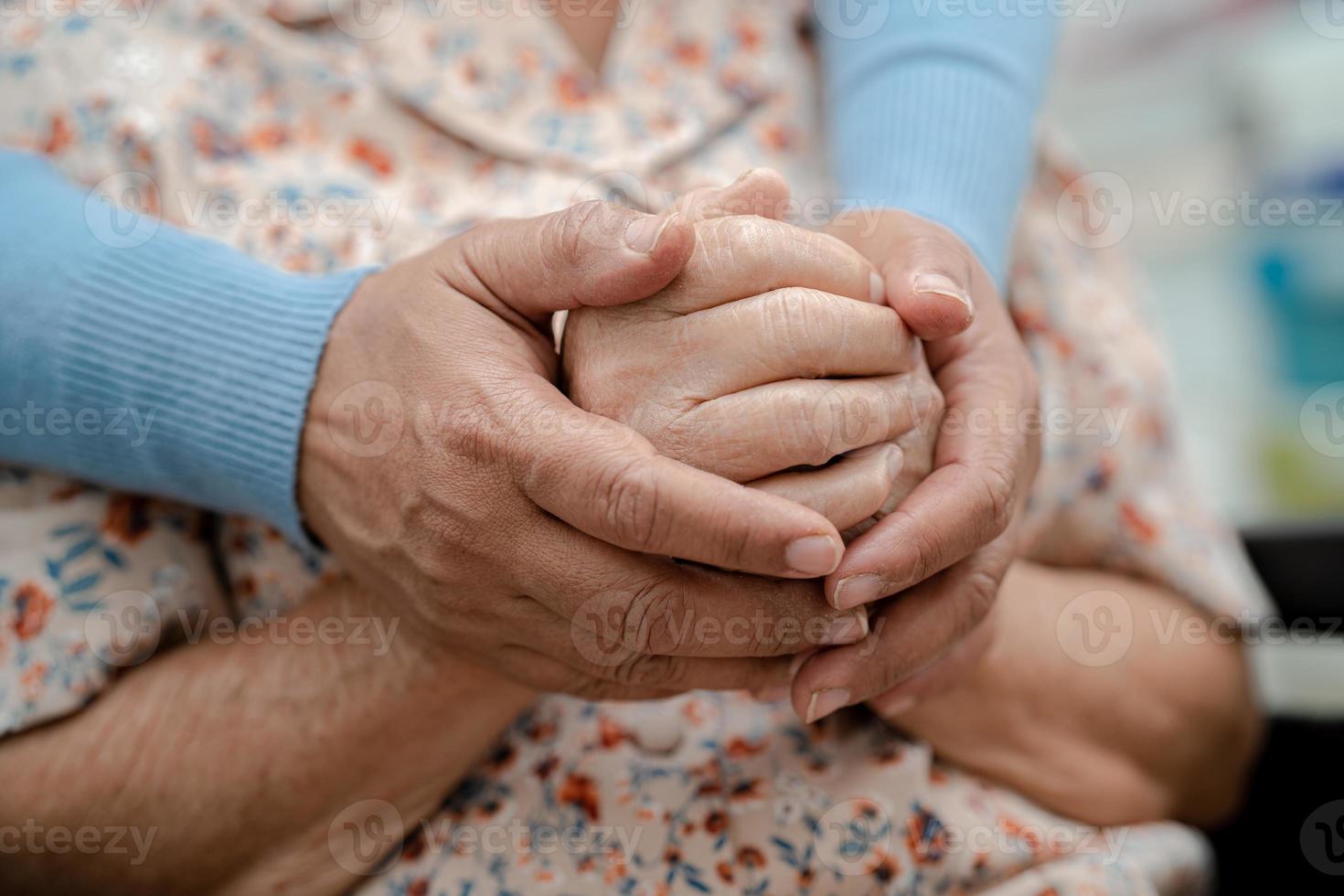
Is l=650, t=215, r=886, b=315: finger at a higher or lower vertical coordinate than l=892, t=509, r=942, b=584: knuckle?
higher

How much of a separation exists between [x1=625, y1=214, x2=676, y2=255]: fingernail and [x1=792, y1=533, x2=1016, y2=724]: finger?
274 millimetres

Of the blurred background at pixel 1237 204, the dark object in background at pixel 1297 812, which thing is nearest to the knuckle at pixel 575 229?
the dark object in background at pixel 1297 812

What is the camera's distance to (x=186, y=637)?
0.70 meters

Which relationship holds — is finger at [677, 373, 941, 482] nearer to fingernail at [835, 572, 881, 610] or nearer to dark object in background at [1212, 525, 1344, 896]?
fingernail at [835, 572, 881, 610]

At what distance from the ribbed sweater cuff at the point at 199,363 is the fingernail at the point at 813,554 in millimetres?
330

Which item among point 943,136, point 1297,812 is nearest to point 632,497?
point 943,136

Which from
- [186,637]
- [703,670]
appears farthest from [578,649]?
[186,637]

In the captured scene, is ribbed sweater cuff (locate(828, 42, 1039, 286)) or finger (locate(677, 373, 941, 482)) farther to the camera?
ribbed sweater cuff (locate(828, 42, 1039, 286))

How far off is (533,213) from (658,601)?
377 mm

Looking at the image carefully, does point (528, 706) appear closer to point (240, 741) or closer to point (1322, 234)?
point (240, 741)

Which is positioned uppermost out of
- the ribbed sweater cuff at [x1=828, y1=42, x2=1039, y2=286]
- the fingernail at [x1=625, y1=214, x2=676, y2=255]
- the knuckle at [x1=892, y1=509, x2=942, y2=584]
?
the ribbed sweater cuff at [x1=828, y1=42, x2=1039, y2=286]

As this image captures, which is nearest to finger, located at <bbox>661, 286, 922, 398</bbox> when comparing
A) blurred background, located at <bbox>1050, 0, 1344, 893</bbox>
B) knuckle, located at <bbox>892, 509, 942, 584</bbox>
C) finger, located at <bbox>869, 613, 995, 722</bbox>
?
knuckle, located at <bbox>892, 509, 942, 584</bbox>

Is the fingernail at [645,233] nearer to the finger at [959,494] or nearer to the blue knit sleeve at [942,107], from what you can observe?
the finger at [959,494]

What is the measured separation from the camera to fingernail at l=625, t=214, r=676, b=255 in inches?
20.0
